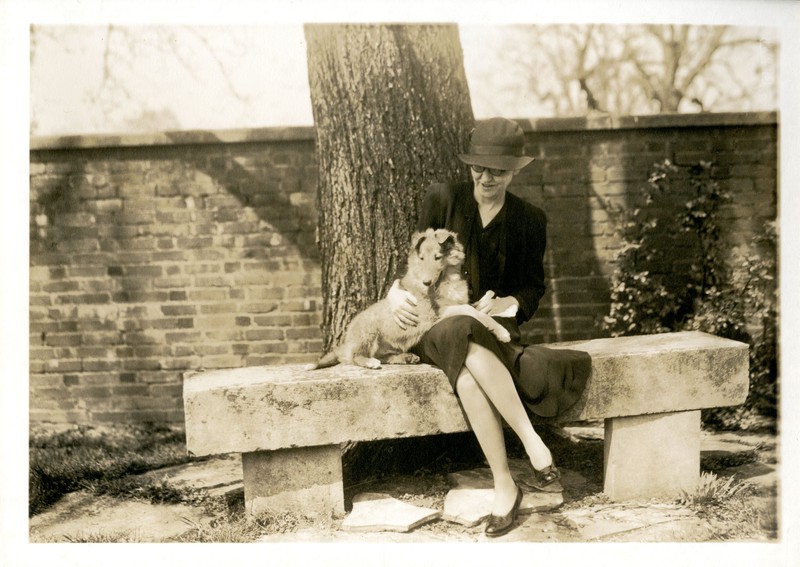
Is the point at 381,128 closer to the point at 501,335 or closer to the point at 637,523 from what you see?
the point at 501,335

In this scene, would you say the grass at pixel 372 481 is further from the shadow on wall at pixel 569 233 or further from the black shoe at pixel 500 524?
the shadow on wall at pixel 569 233

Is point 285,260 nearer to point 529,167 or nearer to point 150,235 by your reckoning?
point 150,235

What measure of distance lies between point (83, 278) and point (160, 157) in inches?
33.1

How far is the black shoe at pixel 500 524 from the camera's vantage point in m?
3.30

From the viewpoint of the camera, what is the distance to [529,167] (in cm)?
412

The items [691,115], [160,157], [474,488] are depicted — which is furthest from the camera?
[160,157]

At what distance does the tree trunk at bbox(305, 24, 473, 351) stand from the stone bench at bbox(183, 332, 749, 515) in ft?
1.85

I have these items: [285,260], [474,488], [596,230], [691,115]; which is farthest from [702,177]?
[285,260]

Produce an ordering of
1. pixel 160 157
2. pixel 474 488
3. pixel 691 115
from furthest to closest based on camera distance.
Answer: pixel 160 157 < pixel 691 115 < pixel 474 488

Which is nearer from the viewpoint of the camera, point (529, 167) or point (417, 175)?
point (417, 175)

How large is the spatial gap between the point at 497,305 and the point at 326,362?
0.90 meters

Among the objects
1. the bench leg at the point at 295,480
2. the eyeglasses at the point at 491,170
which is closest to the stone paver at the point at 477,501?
the bench leg at the point at 295,480

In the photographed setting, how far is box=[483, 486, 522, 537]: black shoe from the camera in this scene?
330 cm

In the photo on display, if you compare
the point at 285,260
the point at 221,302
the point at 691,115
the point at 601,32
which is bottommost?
the point at 221,302
